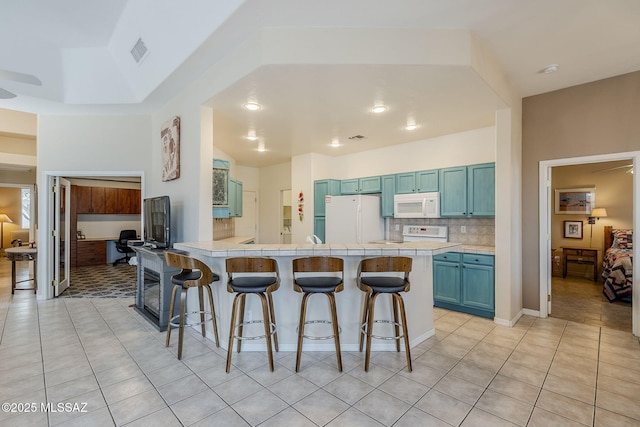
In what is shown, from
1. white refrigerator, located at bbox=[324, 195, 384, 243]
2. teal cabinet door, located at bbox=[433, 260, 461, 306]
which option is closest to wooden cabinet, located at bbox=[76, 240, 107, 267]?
white refrigerator, located at bbox=[324, 195, 384, 243]

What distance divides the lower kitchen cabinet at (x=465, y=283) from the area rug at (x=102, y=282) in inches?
189

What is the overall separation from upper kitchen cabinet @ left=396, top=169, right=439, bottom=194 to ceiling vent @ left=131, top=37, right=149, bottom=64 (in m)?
3.82

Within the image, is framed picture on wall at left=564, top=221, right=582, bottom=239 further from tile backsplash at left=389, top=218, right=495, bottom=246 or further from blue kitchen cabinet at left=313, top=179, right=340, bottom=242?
blue kitchen cabinet at left=313, top=179, right=340, bottom=242

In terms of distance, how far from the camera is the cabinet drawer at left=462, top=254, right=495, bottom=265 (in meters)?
3.66

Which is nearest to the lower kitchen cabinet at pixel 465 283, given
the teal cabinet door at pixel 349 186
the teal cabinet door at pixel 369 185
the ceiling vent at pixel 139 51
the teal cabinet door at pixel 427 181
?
the teal cabinet door at pixel 427 181

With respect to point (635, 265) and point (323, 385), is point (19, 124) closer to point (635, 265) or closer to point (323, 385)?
point (323, 385)

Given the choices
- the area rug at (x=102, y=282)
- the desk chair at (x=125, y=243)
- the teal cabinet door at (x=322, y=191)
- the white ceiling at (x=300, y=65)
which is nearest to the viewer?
the white ceiling at (x=300, y=65)

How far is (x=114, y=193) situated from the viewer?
25.5 feet

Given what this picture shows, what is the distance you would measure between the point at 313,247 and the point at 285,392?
111cm

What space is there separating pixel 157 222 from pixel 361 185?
11.1ft

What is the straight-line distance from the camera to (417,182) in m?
4.64

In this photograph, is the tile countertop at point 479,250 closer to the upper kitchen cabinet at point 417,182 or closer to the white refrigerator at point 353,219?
the upper kitchen cabinet at point 417,182

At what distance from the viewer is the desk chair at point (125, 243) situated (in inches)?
294

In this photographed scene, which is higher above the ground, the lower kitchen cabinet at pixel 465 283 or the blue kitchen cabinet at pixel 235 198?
the blue kitchen cabinet at pixel 235 198
